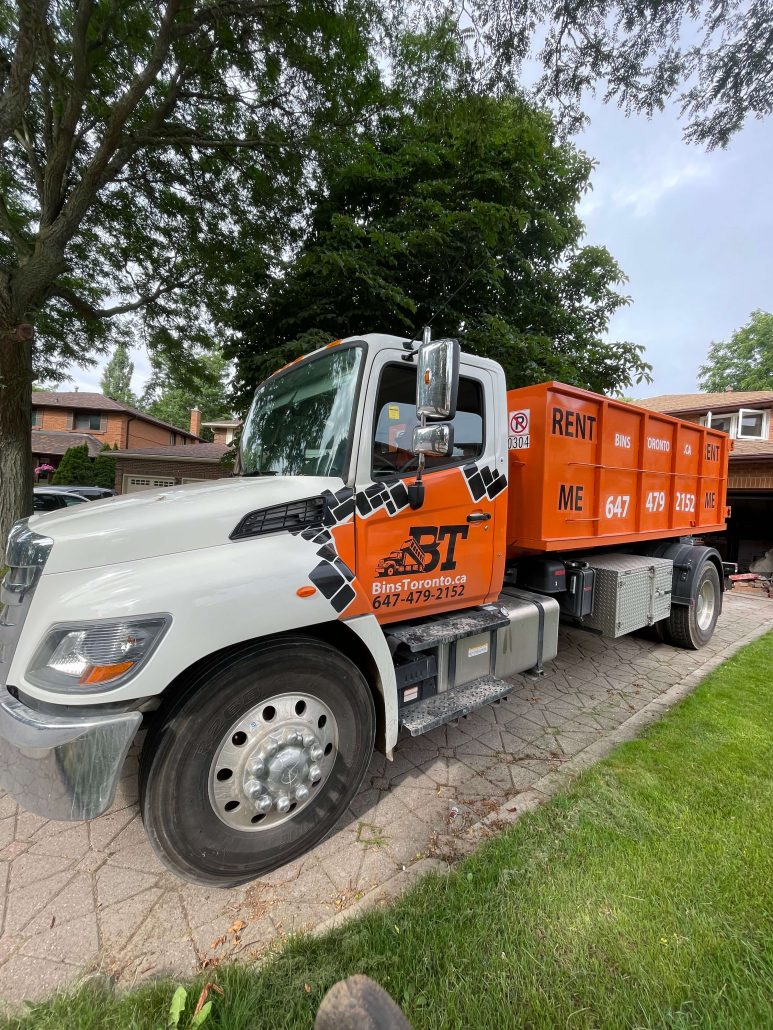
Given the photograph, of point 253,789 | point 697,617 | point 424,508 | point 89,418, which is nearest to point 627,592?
point 697,617

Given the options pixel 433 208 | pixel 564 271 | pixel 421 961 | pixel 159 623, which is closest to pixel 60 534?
pixel 159 623

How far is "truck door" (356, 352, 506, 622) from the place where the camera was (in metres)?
2.50

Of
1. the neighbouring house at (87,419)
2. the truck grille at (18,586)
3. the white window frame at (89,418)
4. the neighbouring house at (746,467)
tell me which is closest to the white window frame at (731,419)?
the neighbouring house at (746,467)

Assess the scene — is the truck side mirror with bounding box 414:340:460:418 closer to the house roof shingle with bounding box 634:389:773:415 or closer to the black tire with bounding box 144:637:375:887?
the black tire with bounding box 144:637:375:887

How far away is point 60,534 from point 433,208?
304 inches

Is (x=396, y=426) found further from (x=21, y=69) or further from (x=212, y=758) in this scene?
(x=21, y=69)

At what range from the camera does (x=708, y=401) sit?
17.6 meters

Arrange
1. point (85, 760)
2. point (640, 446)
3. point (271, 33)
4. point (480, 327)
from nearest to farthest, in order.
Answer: point (85, 760), point (640, 446), point (271, 33), point (480, 327)

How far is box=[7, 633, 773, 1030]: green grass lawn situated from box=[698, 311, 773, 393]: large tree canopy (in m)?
39.1

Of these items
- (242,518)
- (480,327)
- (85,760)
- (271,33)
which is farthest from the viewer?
(480,327)

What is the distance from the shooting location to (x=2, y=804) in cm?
262

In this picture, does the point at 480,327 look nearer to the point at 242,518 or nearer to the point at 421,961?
the point at 242,518

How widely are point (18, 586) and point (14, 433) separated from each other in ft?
22.9

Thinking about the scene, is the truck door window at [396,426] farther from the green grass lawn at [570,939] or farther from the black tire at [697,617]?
the black tire at [697,617]
